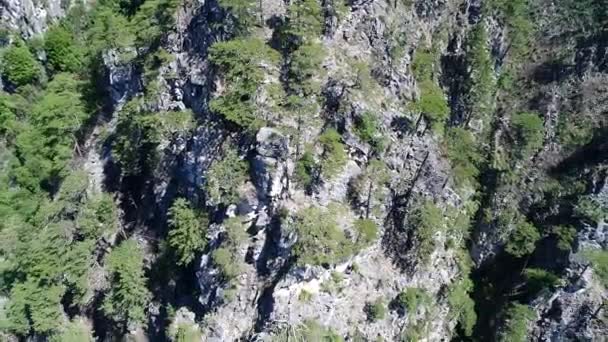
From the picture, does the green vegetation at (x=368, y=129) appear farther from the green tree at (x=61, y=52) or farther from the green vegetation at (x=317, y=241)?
the green tree at (x=61, y=52)

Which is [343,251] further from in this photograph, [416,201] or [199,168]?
[199,168]

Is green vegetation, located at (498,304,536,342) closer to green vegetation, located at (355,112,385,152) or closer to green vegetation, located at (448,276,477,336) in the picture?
green vegetation, located at (448,276,477,336)

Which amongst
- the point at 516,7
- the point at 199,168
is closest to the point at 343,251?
the point at 199,168

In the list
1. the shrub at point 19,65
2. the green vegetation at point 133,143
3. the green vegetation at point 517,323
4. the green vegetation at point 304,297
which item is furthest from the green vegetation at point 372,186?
the shrub at point 19,65

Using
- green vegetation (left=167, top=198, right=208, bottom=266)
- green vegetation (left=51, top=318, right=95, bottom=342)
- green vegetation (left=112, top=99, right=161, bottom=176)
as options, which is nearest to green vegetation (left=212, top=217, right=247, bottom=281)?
Result: green vegetation (left=167, top=198, right=208, bottom=266)

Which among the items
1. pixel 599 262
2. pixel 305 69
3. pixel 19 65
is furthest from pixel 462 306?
pixel 19 65

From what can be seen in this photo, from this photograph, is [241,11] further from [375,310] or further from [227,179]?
[375,310]
